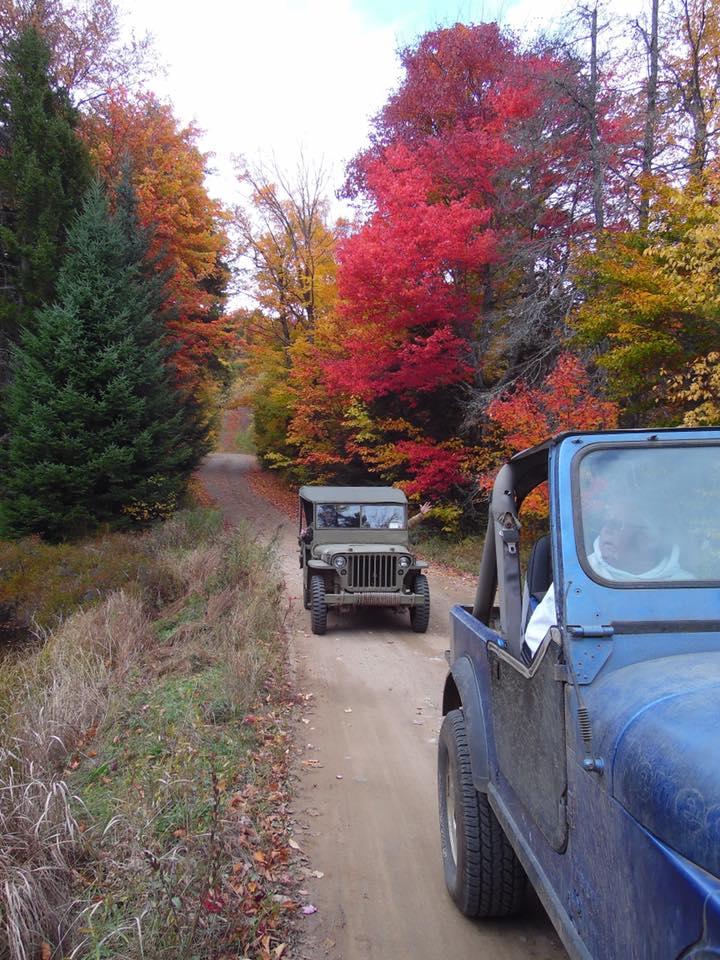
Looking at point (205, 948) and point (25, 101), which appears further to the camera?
point (25, 101)

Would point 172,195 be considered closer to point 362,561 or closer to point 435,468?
point 435,468

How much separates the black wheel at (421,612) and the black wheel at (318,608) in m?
1.22

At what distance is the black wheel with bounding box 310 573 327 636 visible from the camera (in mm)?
9555

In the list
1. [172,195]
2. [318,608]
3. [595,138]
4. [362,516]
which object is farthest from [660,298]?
[172,195]

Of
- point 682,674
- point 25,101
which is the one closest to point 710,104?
point 682,674

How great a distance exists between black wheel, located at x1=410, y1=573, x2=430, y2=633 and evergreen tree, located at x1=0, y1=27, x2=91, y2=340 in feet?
46.7

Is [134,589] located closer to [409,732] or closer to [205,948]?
[409,732]

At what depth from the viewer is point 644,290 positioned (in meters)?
10.1

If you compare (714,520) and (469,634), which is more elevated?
(714,520)

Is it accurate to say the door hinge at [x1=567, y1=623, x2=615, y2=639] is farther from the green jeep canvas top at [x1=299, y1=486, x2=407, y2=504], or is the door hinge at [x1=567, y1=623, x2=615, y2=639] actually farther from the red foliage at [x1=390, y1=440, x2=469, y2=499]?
the red foliage at [x1=390, y1=440, x2=469, y2=499]

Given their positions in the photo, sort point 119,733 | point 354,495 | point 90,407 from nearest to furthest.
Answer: point 119,733
point 354,495
point 90,407

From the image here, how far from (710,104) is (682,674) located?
42.3ft

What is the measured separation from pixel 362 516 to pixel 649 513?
8.47m

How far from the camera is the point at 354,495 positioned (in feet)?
36.9
